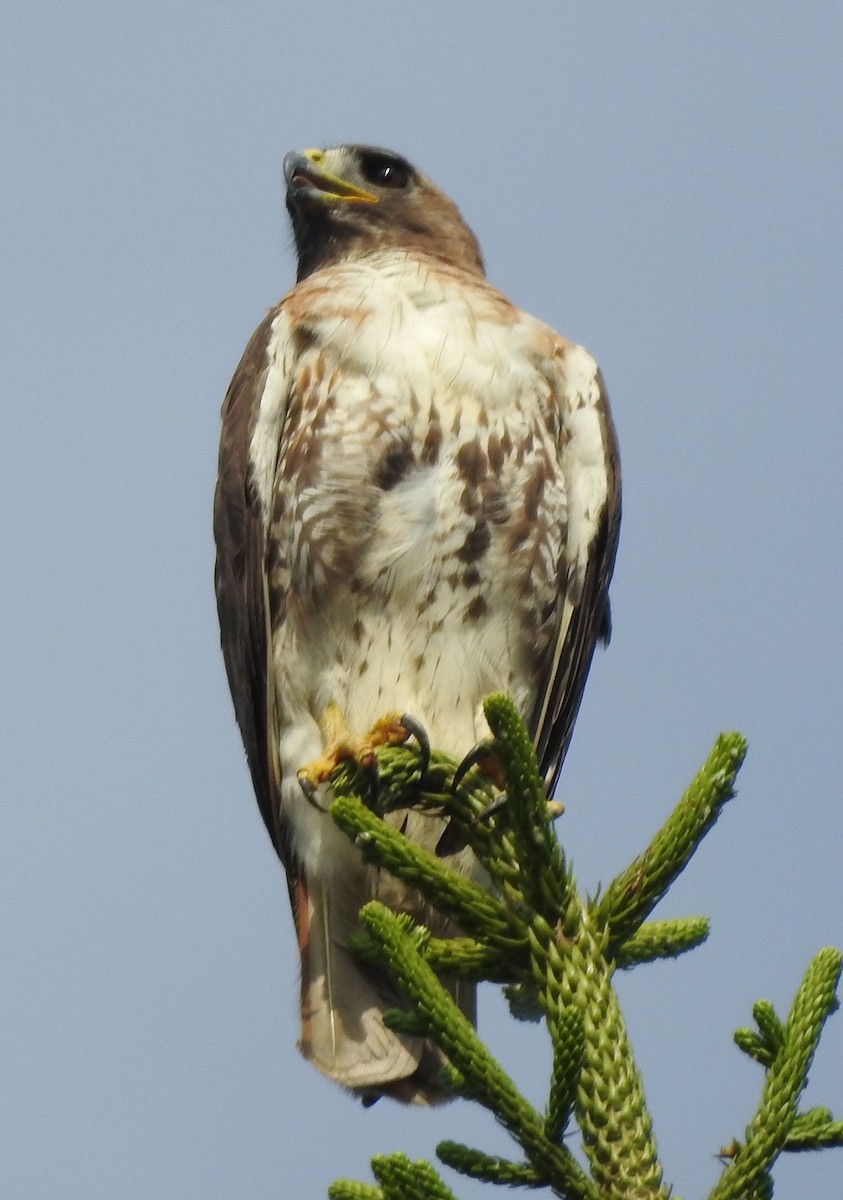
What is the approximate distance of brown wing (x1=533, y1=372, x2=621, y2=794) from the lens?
5.28 metres

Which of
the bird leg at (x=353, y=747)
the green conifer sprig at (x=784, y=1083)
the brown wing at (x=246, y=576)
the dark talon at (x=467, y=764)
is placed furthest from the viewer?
the brown wing at (x=246, y=576)

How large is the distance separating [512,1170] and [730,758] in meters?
0.84

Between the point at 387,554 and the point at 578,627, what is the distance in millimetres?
813

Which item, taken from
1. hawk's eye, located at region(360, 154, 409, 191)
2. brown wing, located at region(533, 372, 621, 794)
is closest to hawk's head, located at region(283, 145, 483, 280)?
hawk's eye, located at region(360, 154, 409, 191)

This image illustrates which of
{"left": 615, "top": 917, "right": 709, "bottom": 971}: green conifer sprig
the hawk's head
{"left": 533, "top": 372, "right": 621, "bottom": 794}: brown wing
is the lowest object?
{"left": 615, "top": 917, "right": 709, "bottom": 971}: green conifer sprig

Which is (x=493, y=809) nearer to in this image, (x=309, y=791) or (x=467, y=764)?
(x=467, y=764)

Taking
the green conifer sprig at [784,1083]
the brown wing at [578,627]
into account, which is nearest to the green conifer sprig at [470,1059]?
the green conifer sprig at [784,1083]

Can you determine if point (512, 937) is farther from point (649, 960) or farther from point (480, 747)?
point (480, 747)

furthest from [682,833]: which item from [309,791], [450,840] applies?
[309,791]

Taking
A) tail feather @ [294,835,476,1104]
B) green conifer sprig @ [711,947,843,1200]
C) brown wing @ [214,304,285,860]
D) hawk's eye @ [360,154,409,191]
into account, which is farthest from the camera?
hawk's eye @ [360,154,409,191]

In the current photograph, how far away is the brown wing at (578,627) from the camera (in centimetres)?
528

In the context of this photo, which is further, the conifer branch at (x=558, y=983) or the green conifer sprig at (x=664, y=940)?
the green conifer sprig at (x=664, y=940)

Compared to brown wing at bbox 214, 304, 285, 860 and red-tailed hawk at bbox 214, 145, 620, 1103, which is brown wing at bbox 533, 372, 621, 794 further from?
brown wing at bbox 214, 304, 285, 860

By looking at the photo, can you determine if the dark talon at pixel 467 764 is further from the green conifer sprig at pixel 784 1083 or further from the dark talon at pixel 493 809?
the green conifer sprig at pixel 784 1083
